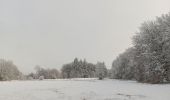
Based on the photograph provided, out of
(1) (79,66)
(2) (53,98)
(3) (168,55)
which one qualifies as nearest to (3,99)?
(2) (53,98)

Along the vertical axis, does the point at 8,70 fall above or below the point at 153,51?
below

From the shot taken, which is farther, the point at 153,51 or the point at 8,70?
the point at 8,70

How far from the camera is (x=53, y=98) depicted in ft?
56.3

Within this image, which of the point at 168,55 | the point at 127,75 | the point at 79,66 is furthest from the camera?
the point at 79,66

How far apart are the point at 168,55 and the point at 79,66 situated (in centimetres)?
12091

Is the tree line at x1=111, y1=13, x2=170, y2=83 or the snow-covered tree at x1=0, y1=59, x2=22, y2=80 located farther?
the snow-covered tree at x1=0, y1=59, x2=22, y2=80

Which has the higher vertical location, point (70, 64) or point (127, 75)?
point (70, 64)

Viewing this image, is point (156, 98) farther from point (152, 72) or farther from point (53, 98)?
point (152, 72)

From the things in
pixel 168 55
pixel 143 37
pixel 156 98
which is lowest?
pixel 156 98

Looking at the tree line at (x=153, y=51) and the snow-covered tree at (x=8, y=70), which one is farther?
the snow-covered tree at (x=8, y=70)

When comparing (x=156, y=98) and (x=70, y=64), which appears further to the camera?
(x=70, y=64)

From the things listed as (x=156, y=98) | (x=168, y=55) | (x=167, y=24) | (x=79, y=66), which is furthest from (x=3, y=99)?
(x=79, y=66)

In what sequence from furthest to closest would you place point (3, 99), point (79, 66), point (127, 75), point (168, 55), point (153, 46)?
point (79, 66), point (127, 75), point (153, 46), point (168, 55), point (3, 99)

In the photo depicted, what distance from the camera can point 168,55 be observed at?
117 ft
